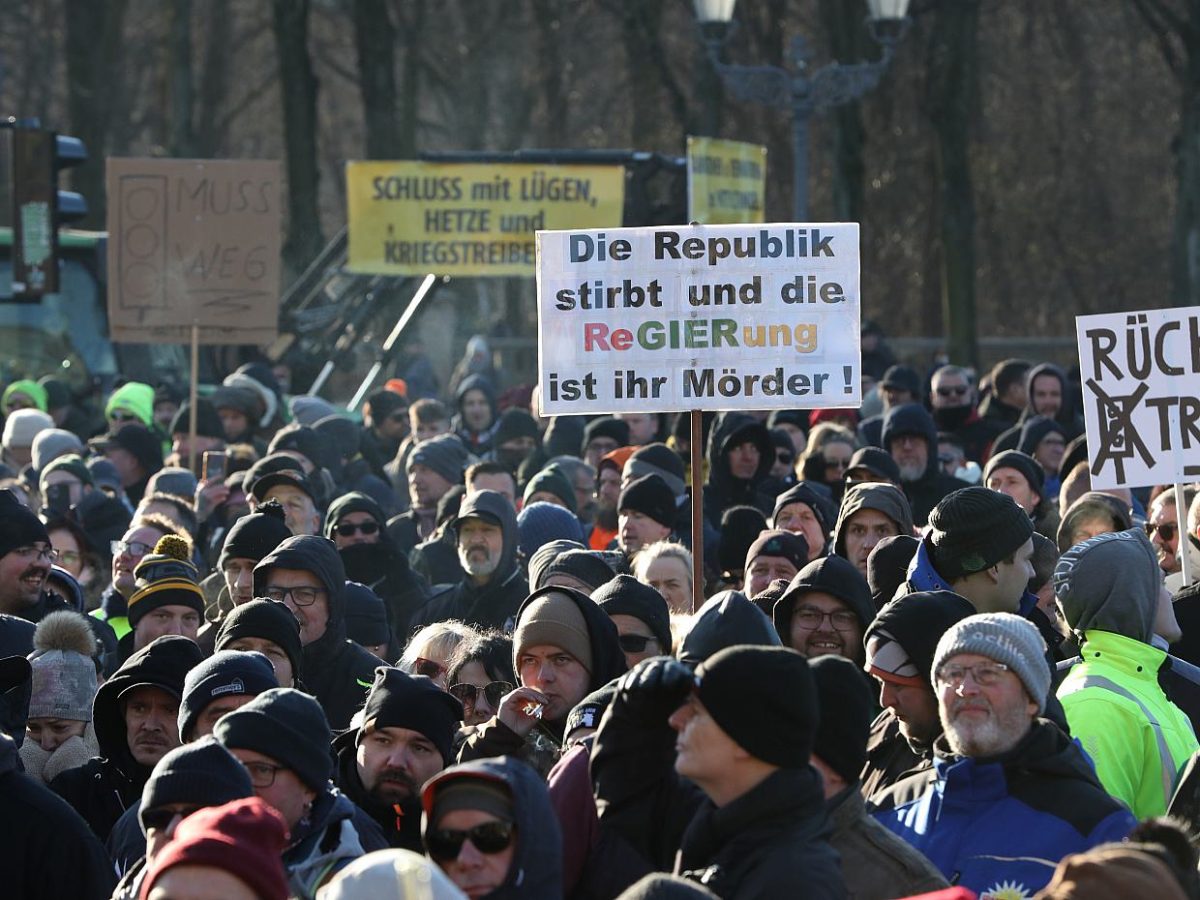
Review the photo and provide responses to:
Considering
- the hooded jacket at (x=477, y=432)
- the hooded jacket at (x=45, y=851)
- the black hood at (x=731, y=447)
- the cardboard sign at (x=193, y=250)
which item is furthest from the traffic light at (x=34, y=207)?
the hooded jacket at (x=45, y=851)

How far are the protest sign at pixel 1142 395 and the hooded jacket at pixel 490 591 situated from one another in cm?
218

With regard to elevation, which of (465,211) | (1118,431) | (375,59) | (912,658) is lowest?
(912,658)

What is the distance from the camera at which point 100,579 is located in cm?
944

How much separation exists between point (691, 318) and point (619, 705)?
3.26 metres

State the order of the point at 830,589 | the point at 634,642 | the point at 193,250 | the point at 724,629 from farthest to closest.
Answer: the point at 193,250 < the point at 634,642 < the point at 830,589 < the point at 724,629

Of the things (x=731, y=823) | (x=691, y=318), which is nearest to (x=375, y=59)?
(x=691, y=318)

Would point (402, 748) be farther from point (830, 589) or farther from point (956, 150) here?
point (956, 150)

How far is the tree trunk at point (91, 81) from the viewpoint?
27.9 m

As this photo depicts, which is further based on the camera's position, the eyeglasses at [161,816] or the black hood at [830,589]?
the black hood at [830,589]

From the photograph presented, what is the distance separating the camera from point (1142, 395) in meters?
7.98

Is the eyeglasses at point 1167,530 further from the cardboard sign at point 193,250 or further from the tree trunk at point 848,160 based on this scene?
the tree trunk at point 848,160

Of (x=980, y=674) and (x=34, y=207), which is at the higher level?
(x=34, y=207)

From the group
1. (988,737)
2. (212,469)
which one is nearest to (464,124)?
(212,469)

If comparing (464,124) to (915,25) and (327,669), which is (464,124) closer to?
(915,25)
